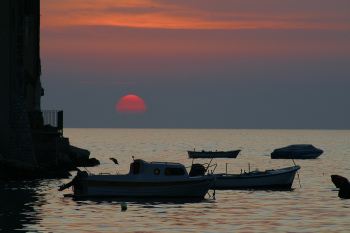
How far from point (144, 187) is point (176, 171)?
253 cm

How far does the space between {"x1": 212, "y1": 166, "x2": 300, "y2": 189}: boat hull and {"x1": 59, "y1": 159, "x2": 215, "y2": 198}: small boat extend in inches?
367

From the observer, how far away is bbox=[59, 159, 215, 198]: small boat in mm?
47375

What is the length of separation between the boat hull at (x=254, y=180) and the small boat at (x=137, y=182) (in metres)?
9.31

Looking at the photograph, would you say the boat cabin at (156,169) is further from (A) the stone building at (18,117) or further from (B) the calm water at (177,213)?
(A) the stone building at (18,117)

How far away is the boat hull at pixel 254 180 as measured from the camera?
57.6 m

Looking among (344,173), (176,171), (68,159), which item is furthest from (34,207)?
(344,173)

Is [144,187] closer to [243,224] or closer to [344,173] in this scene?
[243,224]

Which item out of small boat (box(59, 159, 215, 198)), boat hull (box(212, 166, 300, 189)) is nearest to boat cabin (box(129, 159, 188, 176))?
small boat (box(59, 159, 215, 198))

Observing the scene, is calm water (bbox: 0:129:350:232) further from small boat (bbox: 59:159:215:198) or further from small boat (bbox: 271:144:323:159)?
small boat (bbox: 271:144:323:159)

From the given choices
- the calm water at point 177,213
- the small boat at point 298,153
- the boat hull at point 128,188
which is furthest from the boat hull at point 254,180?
the small boat at point 298,153

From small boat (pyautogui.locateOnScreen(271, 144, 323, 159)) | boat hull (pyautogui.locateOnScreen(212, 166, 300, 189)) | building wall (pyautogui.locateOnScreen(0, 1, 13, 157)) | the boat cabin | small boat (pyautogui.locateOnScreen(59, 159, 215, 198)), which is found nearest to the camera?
small boat (pyautogui.locateOnScreen(59, 159, 215, 198))

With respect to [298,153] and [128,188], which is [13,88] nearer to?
[128,188]

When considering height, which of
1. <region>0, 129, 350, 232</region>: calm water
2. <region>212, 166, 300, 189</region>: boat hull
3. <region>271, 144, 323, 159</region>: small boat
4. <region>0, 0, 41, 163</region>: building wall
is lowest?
<region>0, 129, 350, 232</region>: calm water

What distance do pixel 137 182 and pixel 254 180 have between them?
46.8 ft
